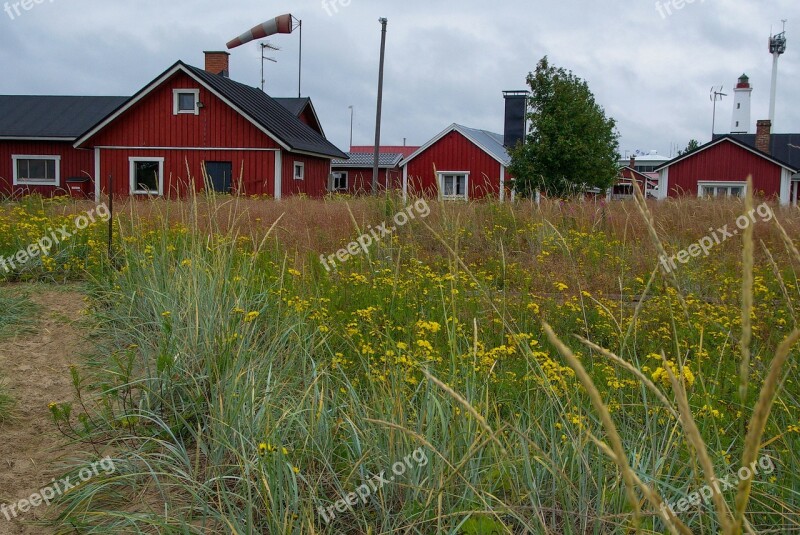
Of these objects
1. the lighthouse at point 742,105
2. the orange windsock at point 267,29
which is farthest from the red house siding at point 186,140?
the lighthouse at point 742,105

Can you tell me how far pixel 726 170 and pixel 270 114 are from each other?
21.0 meters

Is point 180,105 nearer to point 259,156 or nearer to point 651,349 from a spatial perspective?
point 259,156

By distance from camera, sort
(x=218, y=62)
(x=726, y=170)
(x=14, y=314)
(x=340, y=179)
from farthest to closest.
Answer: (x=340, y=179) < (x=726, y=170) < (x=218, y=62) < (x=14, y=314)

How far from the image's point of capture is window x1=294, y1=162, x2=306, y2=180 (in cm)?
2730

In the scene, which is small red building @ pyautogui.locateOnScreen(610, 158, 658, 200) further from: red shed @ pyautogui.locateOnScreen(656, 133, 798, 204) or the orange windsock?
the orange windsock

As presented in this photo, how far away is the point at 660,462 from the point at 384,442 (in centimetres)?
90

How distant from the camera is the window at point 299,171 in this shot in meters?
27.3

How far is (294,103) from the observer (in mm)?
32438

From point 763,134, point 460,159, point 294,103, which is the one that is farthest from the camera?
point 763,134

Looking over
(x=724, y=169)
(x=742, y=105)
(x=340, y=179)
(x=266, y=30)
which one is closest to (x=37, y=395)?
(x=266, y=30)

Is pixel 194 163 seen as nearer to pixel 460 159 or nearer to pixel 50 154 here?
pixel 50 154

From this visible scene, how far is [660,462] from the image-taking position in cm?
231

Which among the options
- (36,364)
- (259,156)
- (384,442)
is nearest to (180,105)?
(259,156)

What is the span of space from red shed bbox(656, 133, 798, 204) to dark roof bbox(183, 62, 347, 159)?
16055 mm
